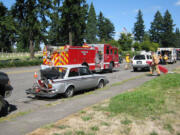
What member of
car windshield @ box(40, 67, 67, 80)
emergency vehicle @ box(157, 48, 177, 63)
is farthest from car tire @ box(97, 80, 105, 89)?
emergency vehicle @ box(157, 48, 177, 63)

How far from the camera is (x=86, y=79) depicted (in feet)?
35.3

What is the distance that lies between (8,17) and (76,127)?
3864 cm

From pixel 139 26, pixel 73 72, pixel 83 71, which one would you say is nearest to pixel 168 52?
pixel 83 71

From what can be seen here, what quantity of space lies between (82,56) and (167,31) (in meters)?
98.8

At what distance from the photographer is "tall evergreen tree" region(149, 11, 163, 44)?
109188mm

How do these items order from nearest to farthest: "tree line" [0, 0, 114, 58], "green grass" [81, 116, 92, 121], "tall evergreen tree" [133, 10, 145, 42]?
1. "green grass" [81, 116, 92, 121]
2. "tree line" [0, 0, 114, 58]
3. "tall evergreen tree" [133, 10, 145, 42]

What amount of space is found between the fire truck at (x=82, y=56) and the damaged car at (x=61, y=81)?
609 centimetres

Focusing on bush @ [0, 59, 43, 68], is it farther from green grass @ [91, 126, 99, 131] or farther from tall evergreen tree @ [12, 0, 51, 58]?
green grass @ [91, 126, 99, 131]

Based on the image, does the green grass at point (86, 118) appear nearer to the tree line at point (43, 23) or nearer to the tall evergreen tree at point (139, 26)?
the tree line at point (43, 23)

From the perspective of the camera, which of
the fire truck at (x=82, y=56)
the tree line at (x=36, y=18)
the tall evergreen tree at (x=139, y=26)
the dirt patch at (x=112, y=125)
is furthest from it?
the tall evergreen tree at (x=139, y=26)

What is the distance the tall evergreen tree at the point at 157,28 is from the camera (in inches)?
4299

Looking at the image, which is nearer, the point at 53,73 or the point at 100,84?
the point at 53,73

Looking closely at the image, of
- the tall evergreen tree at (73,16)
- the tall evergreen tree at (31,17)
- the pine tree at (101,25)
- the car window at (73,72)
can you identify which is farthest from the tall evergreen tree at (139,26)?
the car window at (73,72)

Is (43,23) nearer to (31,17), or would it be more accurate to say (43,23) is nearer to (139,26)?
(31,17)
